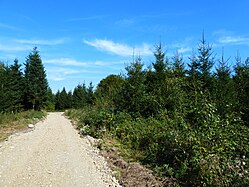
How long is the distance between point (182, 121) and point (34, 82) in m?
37.9

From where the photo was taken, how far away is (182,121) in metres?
8.72

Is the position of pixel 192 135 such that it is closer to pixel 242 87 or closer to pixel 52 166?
pixel 52 166

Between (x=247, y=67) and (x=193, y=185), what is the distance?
14560mm

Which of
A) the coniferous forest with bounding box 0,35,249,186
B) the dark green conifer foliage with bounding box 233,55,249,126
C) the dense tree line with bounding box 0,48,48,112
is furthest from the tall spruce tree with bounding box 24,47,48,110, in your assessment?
the dark green conifer foliage with bounding box 233,55,249,126

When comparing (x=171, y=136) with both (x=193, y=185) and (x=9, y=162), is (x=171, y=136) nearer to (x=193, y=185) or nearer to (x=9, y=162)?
(x=193, y=185)

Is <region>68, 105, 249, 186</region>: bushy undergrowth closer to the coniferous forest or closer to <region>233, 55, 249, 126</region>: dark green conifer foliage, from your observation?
the coniferous forest

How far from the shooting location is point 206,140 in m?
7.41

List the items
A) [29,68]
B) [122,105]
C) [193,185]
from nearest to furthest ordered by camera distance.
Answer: [193,185]
[122,105]
[29,68]

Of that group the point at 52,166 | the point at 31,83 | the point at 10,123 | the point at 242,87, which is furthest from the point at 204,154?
the point at 31,83

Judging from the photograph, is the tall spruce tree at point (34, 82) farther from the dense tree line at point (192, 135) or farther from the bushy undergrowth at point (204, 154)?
the bushy undergrowth at point (204, 154)

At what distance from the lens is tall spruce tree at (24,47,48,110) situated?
43000mm

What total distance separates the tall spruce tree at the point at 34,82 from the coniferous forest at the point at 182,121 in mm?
11998

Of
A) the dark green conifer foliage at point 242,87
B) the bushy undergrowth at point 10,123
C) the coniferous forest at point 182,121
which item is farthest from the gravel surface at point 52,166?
the dark green conifer foliage at point 242,87

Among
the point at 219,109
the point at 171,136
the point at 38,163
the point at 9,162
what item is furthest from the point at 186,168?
the point at 9,162
